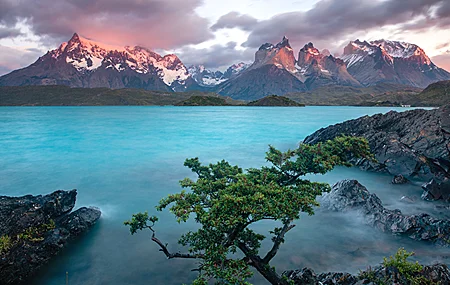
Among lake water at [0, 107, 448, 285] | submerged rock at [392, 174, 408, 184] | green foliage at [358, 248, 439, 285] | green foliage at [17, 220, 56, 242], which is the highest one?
green foliage at [358, 248, 439, 285]

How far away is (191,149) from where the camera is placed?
42.9 meters

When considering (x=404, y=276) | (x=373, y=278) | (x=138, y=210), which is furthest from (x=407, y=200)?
(x=138, y=210)

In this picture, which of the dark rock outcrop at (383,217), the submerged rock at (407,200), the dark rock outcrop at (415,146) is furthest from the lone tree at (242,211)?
the dark rock outcrop at (415,146)

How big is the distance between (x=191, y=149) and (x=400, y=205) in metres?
30.0

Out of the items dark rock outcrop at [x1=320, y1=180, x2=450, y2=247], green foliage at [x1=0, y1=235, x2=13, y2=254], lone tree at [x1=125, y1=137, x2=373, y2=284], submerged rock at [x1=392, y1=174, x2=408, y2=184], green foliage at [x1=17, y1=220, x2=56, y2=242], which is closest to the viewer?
lone tree at [x1=125, y1=137, x2=373, y2=284]

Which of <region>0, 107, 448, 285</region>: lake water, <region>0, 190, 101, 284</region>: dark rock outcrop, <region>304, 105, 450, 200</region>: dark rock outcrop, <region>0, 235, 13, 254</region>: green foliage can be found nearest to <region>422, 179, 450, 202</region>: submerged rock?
<region>304, 105, 450, 200</region>: dark rock outcrop

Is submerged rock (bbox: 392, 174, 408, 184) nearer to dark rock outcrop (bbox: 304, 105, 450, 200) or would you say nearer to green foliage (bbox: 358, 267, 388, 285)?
dark rock outcrop (bbox: 304, 105, 450, 200)

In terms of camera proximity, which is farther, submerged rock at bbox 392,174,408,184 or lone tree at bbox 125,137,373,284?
submerged rock at bbox 392,174,408,184

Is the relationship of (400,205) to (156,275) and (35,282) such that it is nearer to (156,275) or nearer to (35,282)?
(156,275)

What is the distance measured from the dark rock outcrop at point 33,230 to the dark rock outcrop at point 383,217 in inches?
590

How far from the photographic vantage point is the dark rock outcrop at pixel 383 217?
13.1 m

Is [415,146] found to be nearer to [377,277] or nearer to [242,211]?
[377,277]

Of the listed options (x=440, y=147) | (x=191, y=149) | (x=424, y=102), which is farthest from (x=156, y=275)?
(x=424, y=102)

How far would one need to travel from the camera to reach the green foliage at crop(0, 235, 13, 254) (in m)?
10.4
